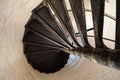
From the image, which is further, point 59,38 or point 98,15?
point 59,38

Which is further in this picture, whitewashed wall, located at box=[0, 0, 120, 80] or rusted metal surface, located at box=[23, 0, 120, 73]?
whitewashed wall, located at box=[0, 0, 120, 80]

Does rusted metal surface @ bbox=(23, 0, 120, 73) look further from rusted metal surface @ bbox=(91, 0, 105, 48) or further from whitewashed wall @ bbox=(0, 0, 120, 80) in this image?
whitewashed wall @ bbox=(0, 0, 120, 80)

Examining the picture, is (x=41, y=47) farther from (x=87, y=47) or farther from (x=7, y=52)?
(x=87, y=47)

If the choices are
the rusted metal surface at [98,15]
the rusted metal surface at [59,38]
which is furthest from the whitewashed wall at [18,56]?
the rusted metal surface at [98,15]

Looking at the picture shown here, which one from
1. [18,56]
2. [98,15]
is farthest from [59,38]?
[98,15]

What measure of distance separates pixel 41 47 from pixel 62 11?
162cm

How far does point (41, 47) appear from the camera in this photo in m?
3.24

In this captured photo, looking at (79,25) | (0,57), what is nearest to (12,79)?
(0,57)

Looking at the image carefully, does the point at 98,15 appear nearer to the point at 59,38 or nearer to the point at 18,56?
the point at 59,38

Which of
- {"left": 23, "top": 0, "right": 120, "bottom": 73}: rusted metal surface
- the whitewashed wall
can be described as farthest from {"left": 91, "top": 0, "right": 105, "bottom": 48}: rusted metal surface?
the whitewashed wall

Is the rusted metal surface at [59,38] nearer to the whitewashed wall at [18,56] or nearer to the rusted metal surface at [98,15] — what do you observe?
the rusted metal surface at [98,15]

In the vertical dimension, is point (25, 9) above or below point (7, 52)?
above

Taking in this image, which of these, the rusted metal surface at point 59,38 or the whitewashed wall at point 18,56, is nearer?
the rusted metal surface at point 59,38

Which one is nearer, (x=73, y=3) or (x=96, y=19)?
(x=96, y=19)
